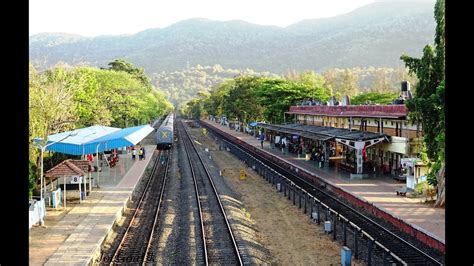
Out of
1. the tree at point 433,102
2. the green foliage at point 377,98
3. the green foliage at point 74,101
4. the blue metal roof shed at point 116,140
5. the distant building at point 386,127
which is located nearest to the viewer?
the tree at point 433,102

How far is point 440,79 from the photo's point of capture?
21156mm

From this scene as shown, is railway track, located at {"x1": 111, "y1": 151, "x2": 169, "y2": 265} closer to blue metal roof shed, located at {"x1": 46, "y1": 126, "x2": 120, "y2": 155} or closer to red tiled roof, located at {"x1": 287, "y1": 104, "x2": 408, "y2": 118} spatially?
blue metal roof shed, located at {"x1": 46, "y1": 126, "x2": 120, "y2": 155}

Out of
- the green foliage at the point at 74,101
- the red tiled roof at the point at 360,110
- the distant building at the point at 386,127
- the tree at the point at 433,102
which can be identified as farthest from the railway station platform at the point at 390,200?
the green foliage at the point at 74,101

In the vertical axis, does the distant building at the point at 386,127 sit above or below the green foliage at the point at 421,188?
above

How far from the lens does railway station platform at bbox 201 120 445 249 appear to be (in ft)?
53.1

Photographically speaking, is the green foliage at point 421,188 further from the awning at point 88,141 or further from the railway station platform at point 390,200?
the awning at point 88,141

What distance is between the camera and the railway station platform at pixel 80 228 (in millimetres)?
13398

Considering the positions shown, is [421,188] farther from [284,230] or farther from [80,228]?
[80,228]

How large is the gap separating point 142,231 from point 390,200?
1101cm

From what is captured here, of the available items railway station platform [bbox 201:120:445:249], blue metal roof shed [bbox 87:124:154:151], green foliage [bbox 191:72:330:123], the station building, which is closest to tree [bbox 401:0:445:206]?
railway station platform [bbox 201:120:445:249]

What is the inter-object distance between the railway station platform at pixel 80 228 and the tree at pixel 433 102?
44.2ft

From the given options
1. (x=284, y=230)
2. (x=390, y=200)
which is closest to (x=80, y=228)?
(x=284, y=230)
